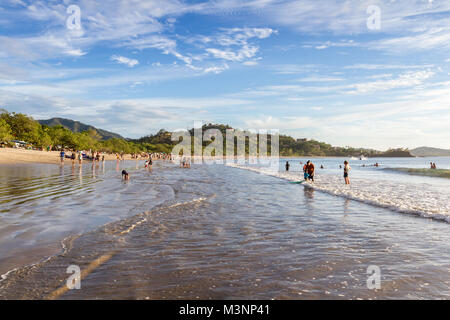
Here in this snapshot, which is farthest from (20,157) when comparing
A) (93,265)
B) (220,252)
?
(220,252)

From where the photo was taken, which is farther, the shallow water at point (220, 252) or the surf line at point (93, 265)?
the shallow water at point (220, 252)

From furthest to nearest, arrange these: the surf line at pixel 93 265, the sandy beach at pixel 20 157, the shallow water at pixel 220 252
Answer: the sandy beach at pixel 20 157
the shallow water at pixel 220 252
the surf line at pixel 93 265

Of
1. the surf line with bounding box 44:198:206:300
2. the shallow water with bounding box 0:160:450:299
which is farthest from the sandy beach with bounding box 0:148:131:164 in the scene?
the surf line with bounding box 44:198:206:300

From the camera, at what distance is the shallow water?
17.0ft

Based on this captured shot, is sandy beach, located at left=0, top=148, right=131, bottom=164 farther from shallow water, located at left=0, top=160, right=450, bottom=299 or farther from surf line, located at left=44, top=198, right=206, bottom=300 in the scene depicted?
surf line, located at left=44, top=198, right=206, bottom=300

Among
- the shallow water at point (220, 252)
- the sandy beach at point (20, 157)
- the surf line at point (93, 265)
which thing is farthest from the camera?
the sandy beach at point (20, 157)

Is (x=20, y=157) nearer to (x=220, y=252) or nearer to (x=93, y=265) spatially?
(x=93, y=265)

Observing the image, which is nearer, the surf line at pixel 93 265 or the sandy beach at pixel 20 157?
the surf line at pixel 93 265

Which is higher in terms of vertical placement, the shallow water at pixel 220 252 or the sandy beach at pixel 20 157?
the sandy beach at pixel 20 157

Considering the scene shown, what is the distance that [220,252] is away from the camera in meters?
7.31

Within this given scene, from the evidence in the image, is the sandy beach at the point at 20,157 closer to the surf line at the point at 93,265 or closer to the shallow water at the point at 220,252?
the shallow water at the point at 220,252

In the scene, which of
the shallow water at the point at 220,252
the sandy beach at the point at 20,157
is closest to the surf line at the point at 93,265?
the shallow water at the point at 220,252

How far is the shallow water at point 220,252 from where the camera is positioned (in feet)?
17.0

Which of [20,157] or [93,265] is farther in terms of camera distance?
[20,157]
